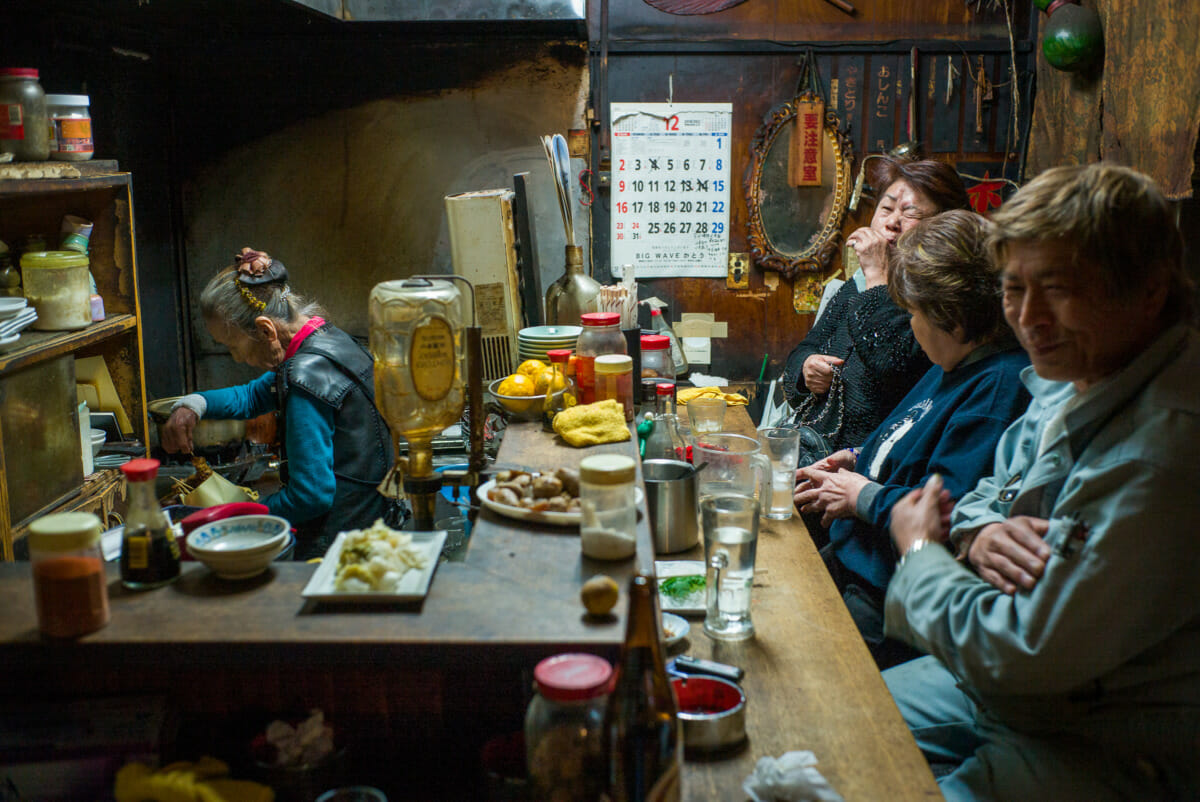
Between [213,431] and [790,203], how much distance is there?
2.98 meters

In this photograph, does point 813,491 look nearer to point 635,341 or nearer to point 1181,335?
point 635,341

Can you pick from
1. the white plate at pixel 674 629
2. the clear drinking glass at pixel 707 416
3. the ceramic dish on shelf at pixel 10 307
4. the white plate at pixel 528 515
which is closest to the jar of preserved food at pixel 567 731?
the white plate at pixel 528 515

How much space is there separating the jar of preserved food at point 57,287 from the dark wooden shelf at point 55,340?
0.04m

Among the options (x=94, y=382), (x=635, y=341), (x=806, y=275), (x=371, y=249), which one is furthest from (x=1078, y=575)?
(x=371, y=249)

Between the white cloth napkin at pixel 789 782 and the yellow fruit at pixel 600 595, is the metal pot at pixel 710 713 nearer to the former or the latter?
the white cloth napkin at pixel 789 782

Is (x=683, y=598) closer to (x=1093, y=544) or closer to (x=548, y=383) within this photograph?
(x=548, y=383)

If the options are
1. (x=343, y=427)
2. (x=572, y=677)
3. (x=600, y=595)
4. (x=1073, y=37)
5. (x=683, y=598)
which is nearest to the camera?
→ (x=572, y=677)

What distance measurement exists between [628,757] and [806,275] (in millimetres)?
3942

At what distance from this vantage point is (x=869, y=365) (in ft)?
9.52

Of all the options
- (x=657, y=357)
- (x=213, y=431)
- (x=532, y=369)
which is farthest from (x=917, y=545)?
(x=213, y=431)

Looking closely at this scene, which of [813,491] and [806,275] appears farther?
[806,275]

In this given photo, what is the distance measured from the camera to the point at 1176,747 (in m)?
1.41

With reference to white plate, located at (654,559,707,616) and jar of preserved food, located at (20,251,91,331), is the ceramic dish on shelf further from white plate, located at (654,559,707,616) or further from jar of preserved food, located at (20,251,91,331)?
white plate, located at (654,559,707,616)

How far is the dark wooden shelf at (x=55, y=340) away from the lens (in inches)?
95.2
